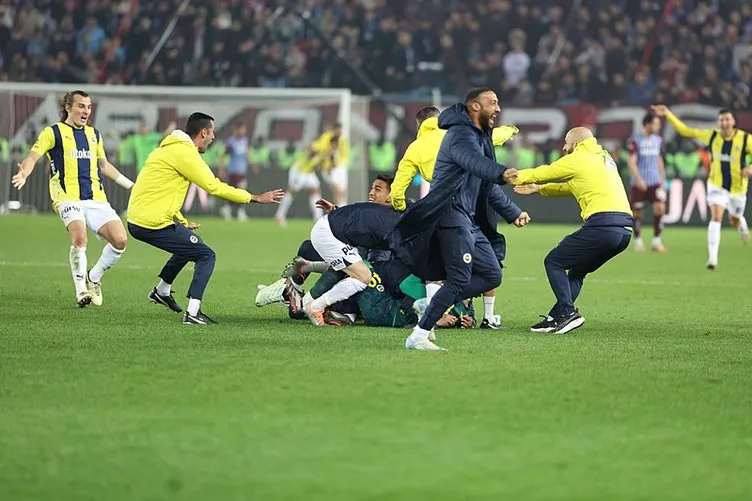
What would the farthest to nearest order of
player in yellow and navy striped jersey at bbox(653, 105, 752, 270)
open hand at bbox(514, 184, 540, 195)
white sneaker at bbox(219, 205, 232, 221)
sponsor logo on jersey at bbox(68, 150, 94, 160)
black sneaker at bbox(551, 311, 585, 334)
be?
white sneaker at bbox(219, 205, 232, 221), player in yellow and navy striped jersey at bbox(653, 105, 752, 270), sponsor logo on jersey at bbox(68, 150, 94, 160), black sneaker at bbox(551, 311, 585, 334), open hand at bbox(514, 184, 540, 195)

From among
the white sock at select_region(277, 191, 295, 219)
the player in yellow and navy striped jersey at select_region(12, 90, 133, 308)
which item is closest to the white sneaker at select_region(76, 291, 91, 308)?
the player in yellow and navy striped jersey at select_region(12, 90, 133, 308)

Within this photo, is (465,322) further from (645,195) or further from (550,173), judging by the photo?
(645,195)

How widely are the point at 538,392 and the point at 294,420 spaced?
1671 millimetres

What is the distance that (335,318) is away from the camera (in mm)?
11711

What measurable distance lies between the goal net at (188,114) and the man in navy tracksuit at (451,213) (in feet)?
68.7

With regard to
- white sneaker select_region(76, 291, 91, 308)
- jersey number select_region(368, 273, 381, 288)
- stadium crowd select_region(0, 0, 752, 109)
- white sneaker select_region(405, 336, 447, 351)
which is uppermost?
stadium crowd select_region(0, 0, 752, 109)

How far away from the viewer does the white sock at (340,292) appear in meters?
11.5

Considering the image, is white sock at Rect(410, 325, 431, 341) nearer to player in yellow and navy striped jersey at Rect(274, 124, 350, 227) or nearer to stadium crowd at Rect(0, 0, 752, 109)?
player in yellow and navy striped jersey at Rect(274, 124, 350, 227)

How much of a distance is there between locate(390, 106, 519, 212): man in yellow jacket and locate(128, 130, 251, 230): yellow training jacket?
1.38m

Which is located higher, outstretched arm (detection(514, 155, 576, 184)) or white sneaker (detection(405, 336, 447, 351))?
outstretched arm (detection(514, 155, 576, 184))

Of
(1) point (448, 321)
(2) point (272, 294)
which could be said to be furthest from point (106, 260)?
(1) point (448, 321)

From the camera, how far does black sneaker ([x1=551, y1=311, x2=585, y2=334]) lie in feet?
36.9

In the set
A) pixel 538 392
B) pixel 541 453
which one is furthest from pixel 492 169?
pixel 541 453

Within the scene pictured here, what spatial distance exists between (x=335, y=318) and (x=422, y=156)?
5.18ft
